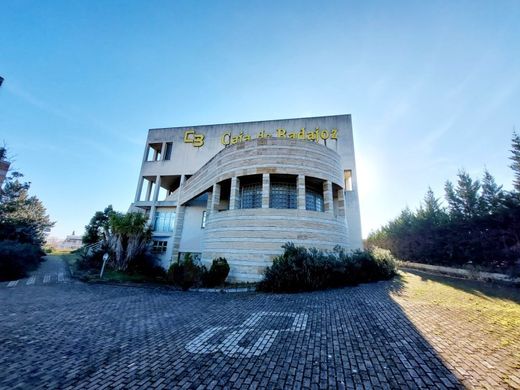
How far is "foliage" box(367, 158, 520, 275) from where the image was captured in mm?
20500

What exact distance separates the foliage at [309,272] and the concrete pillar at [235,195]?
4186mm

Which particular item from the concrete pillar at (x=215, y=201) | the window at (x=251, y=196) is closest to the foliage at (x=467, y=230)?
the window at (x=251, y=196)

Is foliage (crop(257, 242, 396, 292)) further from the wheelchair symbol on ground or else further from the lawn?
the wheelchair symbol on ground

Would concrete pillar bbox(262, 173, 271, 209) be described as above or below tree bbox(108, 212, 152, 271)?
above

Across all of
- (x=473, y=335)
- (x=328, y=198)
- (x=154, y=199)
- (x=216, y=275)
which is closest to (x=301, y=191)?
(x=328, y=198)

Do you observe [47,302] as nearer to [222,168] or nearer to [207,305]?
[207,305]

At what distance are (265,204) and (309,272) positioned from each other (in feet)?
15.2

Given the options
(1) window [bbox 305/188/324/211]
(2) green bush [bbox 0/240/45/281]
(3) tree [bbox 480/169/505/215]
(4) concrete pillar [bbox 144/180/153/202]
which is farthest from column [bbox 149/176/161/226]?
(3) tree [bbox 480/169/505/215]

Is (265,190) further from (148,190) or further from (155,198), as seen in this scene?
(148,190)

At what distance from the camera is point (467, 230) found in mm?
23969

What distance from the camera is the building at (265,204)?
12423 millimetres

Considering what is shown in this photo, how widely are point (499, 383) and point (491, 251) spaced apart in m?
26.9

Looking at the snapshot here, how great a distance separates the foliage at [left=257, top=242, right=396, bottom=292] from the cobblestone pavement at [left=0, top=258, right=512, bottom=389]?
6.96 ft

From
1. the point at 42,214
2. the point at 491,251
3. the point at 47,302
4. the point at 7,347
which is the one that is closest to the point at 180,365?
the point at 7,347
